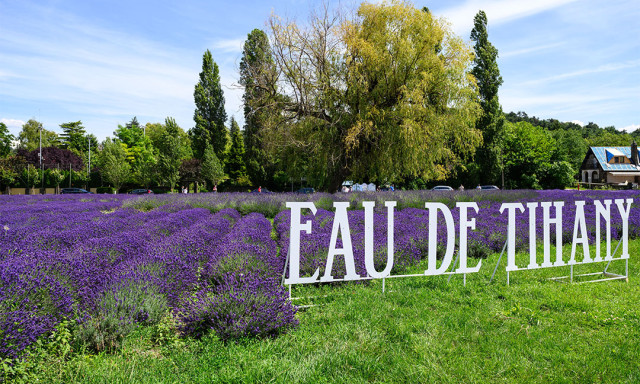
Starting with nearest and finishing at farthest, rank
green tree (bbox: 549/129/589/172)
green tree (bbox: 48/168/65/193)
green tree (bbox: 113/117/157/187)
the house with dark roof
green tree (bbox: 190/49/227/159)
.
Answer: green tree (bbox: 190/49/227/159)
green tree (bbox: 48/168/65/193)
green tree (bbox: 113/117/157/187)
the house with dark roof
green tree (bbox: 549/129/589/172)

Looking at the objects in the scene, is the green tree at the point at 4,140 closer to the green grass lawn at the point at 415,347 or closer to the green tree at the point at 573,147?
the green grass lawn at the point at 415,347

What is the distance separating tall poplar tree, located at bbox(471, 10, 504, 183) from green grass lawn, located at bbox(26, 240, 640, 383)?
108 feet

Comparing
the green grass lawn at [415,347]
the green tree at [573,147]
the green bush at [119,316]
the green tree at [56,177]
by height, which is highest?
the green tree at [573,147]

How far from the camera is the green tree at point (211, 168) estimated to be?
36.8m

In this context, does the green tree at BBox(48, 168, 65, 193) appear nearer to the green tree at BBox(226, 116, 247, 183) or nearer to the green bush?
the green tree at BBox(226, 116, 247, 183)

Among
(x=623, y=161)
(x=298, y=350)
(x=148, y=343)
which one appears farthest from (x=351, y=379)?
(x=623, y=161)

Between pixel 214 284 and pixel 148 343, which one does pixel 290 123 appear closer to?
pixel 214 284

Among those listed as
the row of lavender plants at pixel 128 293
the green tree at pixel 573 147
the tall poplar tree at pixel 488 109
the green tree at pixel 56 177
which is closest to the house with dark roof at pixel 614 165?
the green tree at pixel 573 147

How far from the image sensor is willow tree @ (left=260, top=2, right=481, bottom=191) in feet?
57.4

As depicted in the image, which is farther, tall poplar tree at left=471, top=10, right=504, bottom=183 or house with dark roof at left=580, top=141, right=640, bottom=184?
house with dark roof at left=580, top=141, right=640, bottom=184

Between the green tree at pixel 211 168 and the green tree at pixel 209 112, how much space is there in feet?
9.68

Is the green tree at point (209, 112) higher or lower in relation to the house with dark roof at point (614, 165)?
higher

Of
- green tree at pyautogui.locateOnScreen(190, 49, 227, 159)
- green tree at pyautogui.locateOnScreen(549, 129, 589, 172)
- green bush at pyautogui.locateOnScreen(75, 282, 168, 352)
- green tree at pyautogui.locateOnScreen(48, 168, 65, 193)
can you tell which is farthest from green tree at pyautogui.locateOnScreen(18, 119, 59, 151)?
green tree at pyautogui.locateOnScreen(549, 129, 589, 172)

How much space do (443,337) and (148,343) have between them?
9.26 ft
